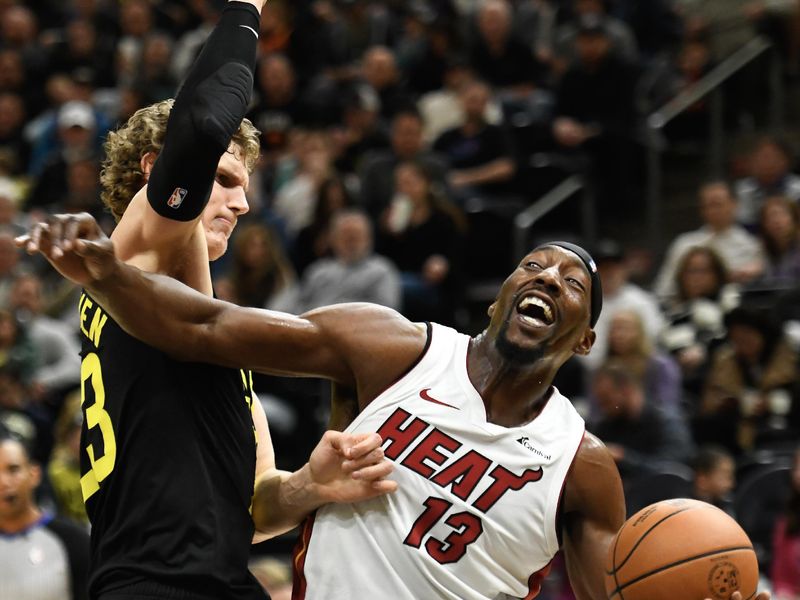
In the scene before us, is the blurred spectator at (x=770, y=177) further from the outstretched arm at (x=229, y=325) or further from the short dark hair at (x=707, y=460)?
the outstretched arm at (x=229, y=325)

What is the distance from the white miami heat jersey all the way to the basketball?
23 centimetres

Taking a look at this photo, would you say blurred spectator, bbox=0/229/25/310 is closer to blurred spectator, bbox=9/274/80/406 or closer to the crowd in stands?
the crowd in stands

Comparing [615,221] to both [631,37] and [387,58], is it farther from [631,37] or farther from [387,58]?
[387,58]

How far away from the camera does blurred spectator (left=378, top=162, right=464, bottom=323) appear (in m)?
10.0

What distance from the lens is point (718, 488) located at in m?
7.64

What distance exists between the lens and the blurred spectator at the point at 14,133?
13.1 meters

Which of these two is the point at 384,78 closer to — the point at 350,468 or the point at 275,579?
the point at 275,579

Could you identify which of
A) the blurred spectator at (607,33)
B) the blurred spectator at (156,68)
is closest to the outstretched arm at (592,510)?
the blurred spectator at (607,33)


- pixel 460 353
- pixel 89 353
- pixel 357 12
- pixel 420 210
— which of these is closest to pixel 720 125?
pixel 420 210

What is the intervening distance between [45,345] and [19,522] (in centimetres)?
247

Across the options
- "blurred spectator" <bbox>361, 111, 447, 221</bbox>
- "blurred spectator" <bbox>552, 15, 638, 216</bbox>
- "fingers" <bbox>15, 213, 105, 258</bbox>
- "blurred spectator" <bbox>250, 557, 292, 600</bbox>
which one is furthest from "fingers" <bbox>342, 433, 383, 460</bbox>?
"blurred spectator" <bbox>552, 15, 638, 216</bbox>

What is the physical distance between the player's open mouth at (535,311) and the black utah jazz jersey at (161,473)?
0.93 meters

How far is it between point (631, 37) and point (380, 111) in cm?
230

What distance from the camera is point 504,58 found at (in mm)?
12156
